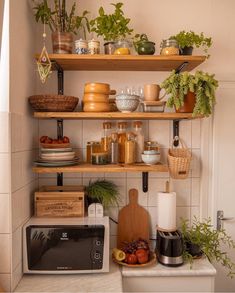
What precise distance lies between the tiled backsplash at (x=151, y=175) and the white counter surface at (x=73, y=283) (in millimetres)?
405

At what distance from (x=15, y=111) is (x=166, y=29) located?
116 cm

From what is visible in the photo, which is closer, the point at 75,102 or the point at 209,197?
the point at 75,102

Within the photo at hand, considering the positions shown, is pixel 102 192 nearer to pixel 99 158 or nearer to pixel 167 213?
pixel 99 158

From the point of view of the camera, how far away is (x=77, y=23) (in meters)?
1.67

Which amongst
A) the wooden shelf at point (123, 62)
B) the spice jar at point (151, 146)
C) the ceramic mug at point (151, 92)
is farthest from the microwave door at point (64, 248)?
the wooden shelf at point (123, 62)

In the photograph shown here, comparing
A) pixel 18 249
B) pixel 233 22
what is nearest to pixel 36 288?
pixel 18 249

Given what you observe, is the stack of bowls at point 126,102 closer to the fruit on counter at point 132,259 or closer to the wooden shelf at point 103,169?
the wooden shelf at point 103,169

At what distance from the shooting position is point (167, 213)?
5.63ft

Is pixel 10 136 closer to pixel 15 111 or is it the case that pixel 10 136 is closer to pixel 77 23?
pixel 15 111

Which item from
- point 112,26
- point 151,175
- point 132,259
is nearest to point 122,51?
point 112,26

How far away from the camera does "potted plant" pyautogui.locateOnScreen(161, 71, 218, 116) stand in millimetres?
1489

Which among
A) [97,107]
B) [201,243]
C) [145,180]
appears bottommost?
[201,243]

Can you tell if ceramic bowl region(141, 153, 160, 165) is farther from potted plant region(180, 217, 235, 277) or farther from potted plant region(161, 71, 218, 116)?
potted plant region(180, 217, 235, 277)

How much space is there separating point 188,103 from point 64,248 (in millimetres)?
1077
